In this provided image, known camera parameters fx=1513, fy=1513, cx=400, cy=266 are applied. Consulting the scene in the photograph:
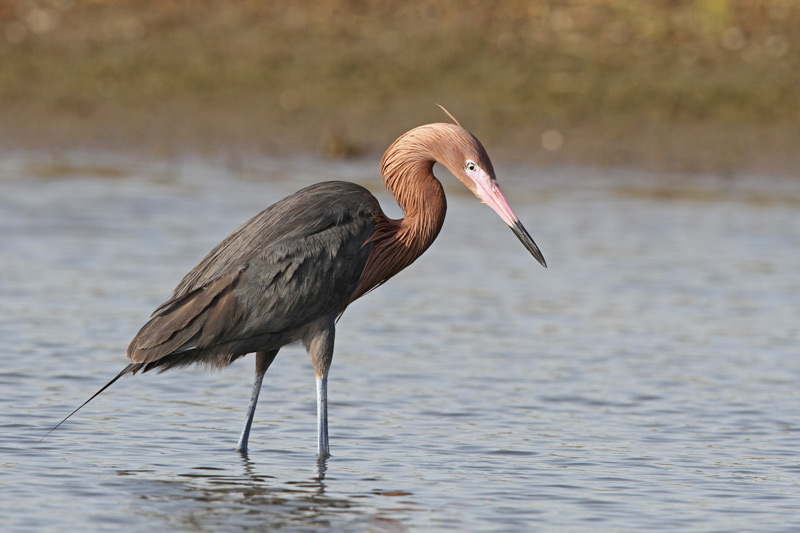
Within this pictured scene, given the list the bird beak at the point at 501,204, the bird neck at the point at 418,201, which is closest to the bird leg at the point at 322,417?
the bird neck at the point at 418,201

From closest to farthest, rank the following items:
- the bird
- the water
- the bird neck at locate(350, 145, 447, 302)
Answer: the water, the bird, the bird neck at locate(350, 145, 447, 302)

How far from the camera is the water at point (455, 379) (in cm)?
612

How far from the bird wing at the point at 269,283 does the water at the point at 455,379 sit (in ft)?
1.86

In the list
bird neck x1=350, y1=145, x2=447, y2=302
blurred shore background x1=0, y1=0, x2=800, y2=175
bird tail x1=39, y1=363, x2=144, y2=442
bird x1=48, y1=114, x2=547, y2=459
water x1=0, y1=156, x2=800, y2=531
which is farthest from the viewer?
blurred shore background x1=0, y1=0, x2=800, y2=175

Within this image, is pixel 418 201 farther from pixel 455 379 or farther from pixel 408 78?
pixel 408 78

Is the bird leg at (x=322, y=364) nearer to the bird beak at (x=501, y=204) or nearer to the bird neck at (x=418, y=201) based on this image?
the bird neck at (x=418, y=201)

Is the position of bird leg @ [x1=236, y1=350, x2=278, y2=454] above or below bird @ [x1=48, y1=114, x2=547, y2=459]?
below

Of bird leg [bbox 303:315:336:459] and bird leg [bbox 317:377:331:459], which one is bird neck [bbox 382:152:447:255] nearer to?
bird leg [bbox 303:315:336:459]

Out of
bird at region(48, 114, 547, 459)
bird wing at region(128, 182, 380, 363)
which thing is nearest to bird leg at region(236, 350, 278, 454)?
bird at region(48, 114, 547, 459)

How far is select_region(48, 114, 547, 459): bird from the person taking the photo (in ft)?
21.4

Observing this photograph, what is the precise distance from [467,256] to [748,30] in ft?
16.6

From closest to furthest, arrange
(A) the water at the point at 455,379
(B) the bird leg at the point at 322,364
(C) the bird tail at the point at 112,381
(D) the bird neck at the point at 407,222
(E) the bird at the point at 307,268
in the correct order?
(A) the water at the point at 455,379, (C) the bird tail at the point at 112,381, (E) the bird at the point at 307,268, (B) the bird leg at the point at 322,364, (D) the bird neck at the point at 407,222

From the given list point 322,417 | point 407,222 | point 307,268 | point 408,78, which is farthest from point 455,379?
point 408,78

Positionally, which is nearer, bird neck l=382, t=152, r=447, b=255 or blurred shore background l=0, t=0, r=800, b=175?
bird neck l=382, t=152, r=447, b=255
